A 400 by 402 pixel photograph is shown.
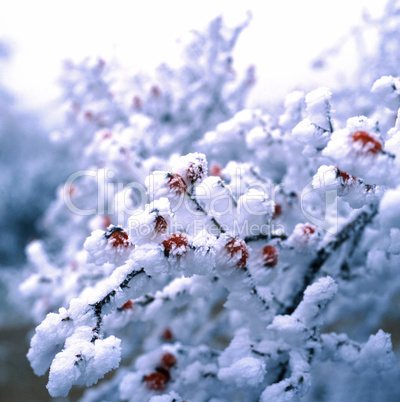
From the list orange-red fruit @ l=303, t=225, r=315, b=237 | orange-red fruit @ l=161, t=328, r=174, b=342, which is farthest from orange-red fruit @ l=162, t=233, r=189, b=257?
orange-red fruit @ l=161, t=328, r=174, b=342

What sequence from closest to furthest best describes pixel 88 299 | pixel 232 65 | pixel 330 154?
pixel 330 154, pixel 88 299, pixel 232 65

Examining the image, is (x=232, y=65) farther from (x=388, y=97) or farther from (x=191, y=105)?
(x=388, y=97)

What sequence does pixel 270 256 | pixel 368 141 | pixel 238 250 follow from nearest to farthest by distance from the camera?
1. pixel 368 141
2. pixel 238 250
3. pixel 270 256

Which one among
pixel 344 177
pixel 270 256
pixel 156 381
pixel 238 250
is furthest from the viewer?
pixel 156 381

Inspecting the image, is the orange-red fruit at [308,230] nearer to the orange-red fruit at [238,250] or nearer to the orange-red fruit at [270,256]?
the orange-red fruit at [270,256]

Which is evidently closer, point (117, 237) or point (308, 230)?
point (117, 237)

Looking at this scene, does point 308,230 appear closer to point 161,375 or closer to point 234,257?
point 234,257

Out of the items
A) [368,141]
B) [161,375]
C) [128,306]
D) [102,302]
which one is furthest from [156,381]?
[368,141]

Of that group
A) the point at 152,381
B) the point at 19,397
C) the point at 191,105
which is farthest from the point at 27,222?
the point at 152,381

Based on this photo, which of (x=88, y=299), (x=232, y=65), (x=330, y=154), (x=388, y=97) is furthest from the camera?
(x=232, y=65)
